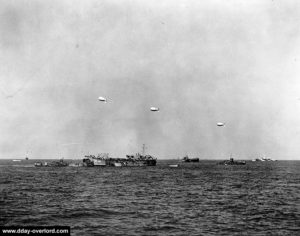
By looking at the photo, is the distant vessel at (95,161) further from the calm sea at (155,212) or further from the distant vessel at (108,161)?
the calm sea at (155,212)

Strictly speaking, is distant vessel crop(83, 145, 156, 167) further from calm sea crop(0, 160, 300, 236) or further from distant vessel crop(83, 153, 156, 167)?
calm sea crop(0, 160, 300, 236)

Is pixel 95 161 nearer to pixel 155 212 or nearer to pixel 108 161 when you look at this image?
pixel 108 161

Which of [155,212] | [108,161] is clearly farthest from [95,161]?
[155,212]

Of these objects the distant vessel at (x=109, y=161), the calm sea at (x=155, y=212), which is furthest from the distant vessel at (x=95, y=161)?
the calm sea at (x=155, y=212)

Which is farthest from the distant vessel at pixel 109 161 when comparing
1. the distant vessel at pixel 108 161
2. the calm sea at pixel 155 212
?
the calm sea at pixel 155 212

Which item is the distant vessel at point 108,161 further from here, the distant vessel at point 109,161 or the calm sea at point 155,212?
the calm sea at point 155,212

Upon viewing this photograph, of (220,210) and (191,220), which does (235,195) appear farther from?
(191,220)

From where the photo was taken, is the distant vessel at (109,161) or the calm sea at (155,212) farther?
Result: the distant vessel at (109,161)

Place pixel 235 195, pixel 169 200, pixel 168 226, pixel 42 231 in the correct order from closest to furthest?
pixel 42 231 → pixel 168 226 → pixel 169 200 → pixel 235 195

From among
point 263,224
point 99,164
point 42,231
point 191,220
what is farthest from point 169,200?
point 99,164

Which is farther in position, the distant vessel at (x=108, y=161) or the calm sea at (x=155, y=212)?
the distant vessel at (x=108, y=161)

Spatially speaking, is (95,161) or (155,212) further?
(95,161)
